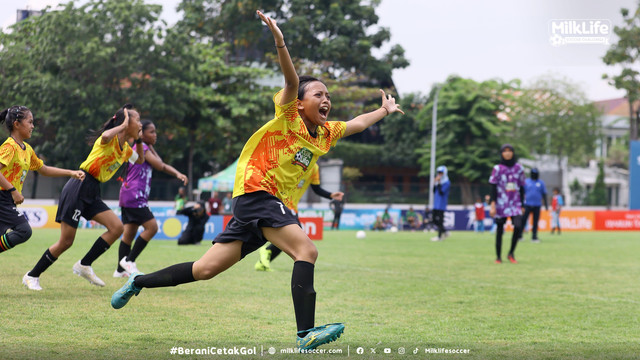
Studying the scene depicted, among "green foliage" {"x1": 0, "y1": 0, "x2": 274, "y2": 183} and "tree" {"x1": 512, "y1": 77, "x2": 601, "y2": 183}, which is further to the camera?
"tree" {"x1": 512, "y1": 77, "x2": 601, "y2": 183}

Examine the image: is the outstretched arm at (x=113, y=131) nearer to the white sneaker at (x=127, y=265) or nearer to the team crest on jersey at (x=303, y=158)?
the white sneaker at (x=127, y=265)

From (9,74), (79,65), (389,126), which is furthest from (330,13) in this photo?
(9,74)

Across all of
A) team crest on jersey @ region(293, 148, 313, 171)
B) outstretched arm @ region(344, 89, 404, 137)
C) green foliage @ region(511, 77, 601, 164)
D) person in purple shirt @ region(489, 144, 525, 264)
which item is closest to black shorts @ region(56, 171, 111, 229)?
outstretched arm @ region(344, 89, 404, 137)

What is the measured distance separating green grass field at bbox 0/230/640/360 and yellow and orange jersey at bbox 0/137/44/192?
119 centimetres

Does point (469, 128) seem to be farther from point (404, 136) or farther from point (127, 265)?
point (127, 265)

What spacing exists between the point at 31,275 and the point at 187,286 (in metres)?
1.71

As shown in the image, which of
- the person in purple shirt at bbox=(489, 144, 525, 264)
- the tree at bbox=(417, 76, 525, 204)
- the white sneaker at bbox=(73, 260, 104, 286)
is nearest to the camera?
the white sneaker at bbox=(73, 260, 104, 286)

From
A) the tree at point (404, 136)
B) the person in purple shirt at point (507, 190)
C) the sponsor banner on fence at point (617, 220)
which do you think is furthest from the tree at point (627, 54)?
the person in purple shirt at point (507, 190)

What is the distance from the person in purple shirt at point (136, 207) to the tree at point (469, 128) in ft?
126

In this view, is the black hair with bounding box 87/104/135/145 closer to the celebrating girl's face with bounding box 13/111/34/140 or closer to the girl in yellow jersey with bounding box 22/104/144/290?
the girl in yellow jersey with bounding box 22/104/144/290

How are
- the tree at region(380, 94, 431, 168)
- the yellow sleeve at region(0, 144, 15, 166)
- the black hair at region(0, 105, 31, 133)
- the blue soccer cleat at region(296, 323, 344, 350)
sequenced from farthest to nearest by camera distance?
1. the tree at region(380, 94, 431, 168)
2. the black hair at region(0, 105, 31, 133)
3. the yellow sleeve at region(0, 144, 15, 166)
4. the blue soccer cleat at region(296, 323, 344, 350)

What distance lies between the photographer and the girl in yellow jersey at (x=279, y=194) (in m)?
4.70

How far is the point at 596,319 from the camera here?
21.6 feet

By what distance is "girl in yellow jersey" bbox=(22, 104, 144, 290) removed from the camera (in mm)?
7805
